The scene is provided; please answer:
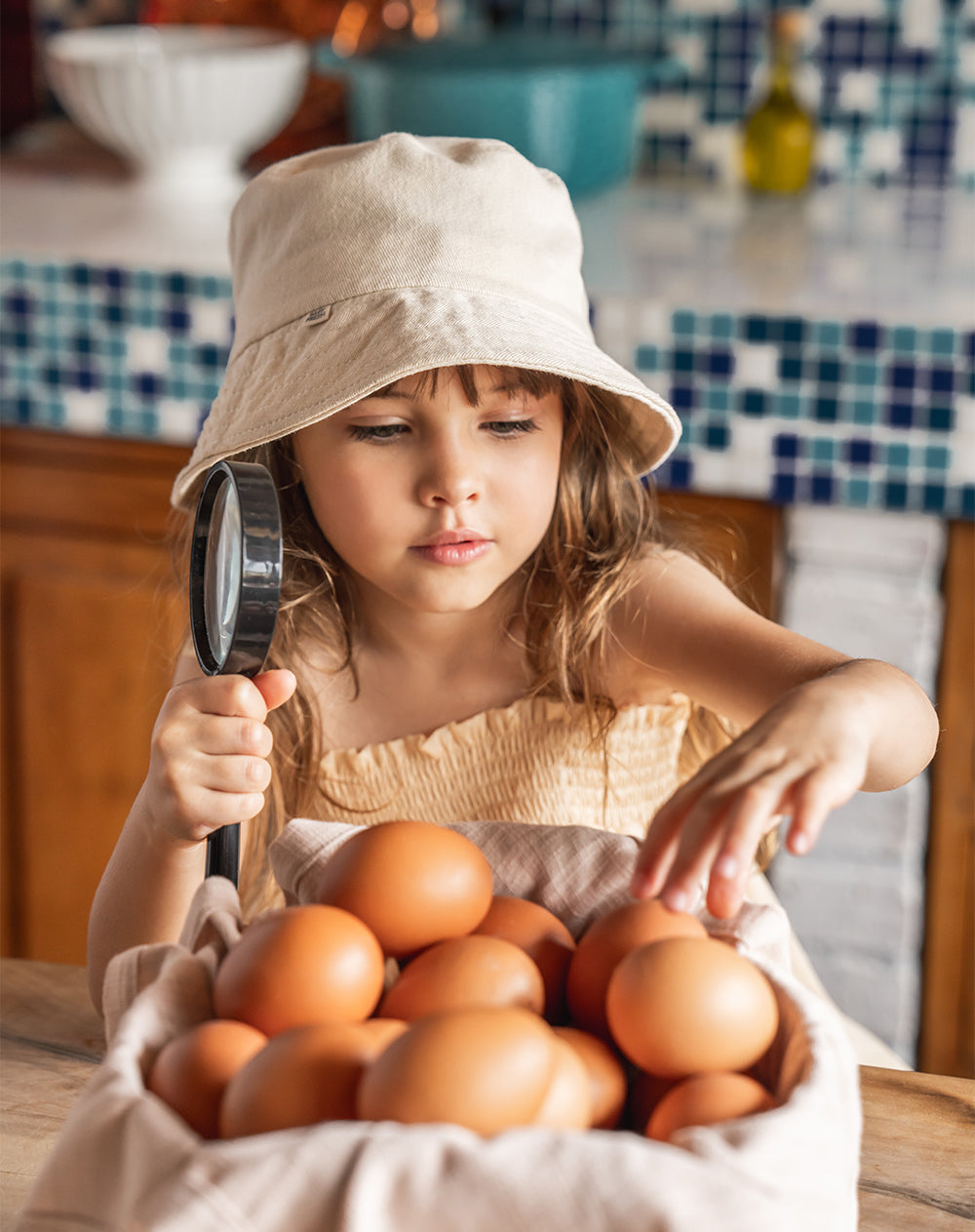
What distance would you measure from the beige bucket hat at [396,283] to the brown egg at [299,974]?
35 cm

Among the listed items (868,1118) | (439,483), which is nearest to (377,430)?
(439,483)

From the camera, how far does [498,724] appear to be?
1070 millimetres

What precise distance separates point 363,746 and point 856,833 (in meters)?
0.65

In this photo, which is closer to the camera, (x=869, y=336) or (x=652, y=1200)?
(x=652, y=1200)


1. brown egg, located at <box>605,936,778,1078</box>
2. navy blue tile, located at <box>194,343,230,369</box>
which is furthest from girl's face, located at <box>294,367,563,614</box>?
navy blue tile, located at <box>194,343,230,369</box>

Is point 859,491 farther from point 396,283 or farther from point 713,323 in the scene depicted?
point 396,283

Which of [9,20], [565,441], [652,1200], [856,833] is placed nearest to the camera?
[652,1200]

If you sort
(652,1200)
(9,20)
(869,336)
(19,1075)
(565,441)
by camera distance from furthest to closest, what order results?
(9,20), (869,336), (565,441), (19,1075), (652,1200)

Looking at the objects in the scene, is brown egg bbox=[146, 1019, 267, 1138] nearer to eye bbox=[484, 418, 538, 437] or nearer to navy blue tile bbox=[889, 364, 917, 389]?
eye bbox=[484, 418, 538, 437]

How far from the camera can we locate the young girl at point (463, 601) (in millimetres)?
667

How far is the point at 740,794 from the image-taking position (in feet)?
1.76

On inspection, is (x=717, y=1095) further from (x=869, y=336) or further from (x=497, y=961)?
(x=869, y=336)

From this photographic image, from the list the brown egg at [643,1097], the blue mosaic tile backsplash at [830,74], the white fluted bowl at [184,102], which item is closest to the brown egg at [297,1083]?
the brown egg at [643,1097]

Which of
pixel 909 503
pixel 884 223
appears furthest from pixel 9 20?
pixel 909 503
